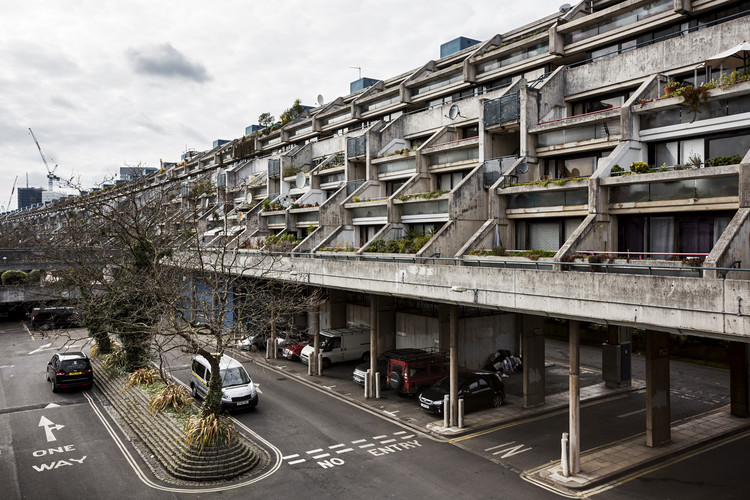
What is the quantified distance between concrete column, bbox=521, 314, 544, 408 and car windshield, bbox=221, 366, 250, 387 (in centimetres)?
1219

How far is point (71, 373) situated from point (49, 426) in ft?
16.1

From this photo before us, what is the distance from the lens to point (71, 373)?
941 inches

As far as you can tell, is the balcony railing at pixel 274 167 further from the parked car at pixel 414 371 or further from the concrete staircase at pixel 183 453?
the concrete staircase at pixel 183 453

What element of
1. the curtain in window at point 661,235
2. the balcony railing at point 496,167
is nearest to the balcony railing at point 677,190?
the curtain in window at point 661,235

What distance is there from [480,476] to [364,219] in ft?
66.3

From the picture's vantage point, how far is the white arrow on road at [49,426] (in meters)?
18.3

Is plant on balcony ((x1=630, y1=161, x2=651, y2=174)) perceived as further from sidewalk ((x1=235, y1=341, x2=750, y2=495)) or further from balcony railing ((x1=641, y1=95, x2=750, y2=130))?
sidewalk ((x1=235, y1=341, x2=750, y2=495))

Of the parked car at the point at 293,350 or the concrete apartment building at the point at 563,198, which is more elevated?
the concrete apartment building at the point at 563,198

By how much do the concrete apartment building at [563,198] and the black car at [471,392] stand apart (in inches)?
53.3

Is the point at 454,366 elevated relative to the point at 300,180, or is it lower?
lower

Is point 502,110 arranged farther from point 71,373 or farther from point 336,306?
point 71,373

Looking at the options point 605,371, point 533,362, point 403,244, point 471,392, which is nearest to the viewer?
point 471,392

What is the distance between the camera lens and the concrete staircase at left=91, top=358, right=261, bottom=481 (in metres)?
15.0

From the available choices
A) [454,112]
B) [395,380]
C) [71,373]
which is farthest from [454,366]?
[71,373]
